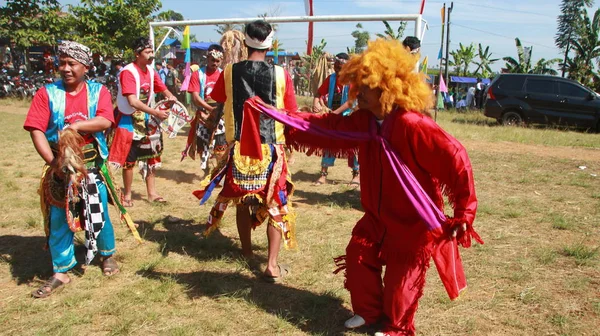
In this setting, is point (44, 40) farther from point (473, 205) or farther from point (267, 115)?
point (473, 205)

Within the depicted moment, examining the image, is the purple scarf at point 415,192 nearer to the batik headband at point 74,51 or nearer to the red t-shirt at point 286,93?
the red t-shirt at point 286,93

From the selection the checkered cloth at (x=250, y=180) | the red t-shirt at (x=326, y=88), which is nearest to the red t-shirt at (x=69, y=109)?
the checkered cloth at (x=250, y=180)

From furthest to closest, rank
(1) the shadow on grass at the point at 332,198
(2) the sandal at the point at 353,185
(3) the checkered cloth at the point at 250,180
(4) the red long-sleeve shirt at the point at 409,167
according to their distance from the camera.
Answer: (2) the sandal at the point at 353,185
(1) the shadow on grass at the point at 332,198
(3) the checkered cloth at the point at 250,180
(4) the red long-sleeve shirt at the point at 409,167

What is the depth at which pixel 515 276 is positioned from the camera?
155 inches

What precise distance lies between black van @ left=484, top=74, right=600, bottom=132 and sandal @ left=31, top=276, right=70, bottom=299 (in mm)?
14644

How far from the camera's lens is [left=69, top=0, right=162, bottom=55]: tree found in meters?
16.4

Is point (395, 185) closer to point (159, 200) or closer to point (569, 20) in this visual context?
point (159, 200)

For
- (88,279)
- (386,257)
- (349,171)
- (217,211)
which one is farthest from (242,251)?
(349,171)

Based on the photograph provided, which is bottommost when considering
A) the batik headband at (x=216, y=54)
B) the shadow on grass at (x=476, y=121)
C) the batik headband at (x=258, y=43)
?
the shadow on grass at (x=476, y=121)

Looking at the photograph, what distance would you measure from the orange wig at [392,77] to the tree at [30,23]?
17.6 metres

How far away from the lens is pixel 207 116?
6.13 meters

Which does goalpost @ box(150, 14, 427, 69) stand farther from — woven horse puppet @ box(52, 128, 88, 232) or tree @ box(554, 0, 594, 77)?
tree @ box(554, 0, 594, 77)

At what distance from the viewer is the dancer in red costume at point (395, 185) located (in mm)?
2703

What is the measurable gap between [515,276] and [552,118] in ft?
41.6
